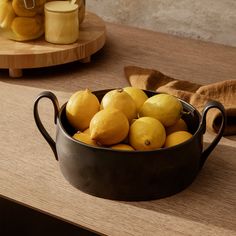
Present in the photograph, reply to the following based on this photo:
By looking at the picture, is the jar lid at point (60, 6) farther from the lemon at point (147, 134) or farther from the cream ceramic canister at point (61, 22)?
the lemon at point (147, 134)

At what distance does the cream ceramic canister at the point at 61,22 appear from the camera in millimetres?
1263

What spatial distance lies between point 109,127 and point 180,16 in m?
0.87

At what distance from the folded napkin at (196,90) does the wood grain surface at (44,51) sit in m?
0.12

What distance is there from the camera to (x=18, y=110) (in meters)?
1.11

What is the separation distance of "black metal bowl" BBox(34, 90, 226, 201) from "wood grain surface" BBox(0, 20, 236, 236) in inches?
0.8

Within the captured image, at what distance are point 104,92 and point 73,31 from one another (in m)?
0.40

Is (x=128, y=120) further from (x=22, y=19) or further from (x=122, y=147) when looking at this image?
(x=22, y=19)

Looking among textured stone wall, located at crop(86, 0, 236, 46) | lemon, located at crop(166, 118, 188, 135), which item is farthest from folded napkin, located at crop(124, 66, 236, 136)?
textured stone wall, located at crop(86, 0, 236, 46)

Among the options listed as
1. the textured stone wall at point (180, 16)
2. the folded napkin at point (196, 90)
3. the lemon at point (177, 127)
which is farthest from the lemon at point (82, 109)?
the textured stone wall at point (180, 16)

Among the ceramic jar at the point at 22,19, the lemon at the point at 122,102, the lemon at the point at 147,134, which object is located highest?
the lemon at the point at 122,102

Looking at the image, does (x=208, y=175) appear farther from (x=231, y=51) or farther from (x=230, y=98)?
(x=231, y=51)

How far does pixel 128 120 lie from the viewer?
0.85m

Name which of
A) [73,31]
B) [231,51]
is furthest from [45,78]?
[231,51]

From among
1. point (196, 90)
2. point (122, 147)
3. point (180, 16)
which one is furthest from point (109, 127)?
point (180, 16)
